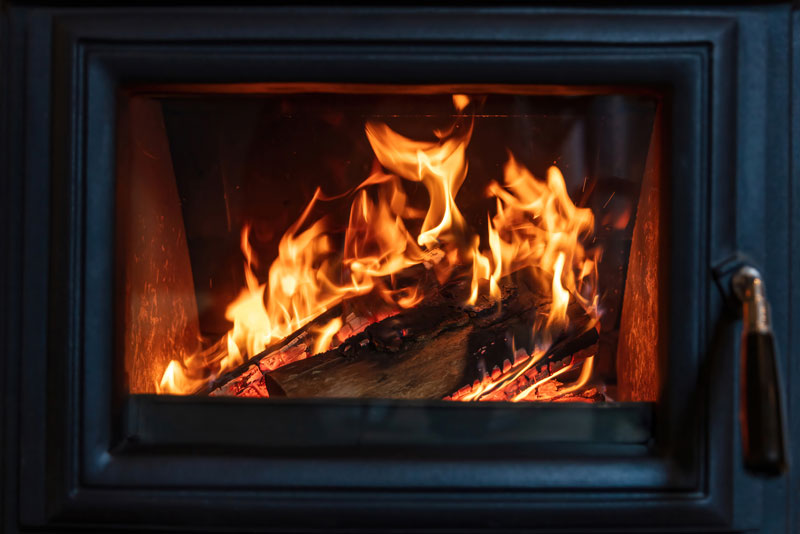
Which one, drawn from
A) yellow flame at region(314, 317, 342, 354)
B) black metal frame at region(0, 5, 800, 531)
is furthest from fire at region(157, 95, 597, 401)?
black metal frame at region(0, 5, 800, 531)

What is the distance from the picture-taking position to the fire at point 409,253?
0.85 metres

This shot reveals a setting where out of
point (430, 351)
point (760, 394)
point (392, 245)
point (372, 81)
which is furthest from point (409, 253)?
point (760, 394)

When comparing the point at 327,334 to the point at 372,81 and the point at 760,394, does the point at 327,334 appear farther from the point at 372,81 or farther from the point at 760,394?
the point at 760,394

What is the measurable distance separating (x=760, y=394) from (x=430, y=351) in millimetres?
408

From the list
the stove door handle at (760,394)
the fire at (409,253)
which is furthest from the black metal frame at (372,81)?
the fire at (409,253)

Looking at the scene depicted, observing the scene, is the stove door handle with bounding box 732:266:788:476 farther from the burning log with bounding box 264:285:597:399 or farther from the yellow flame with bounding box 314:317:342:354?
the yellow flame with bounding box 314:317:342:354

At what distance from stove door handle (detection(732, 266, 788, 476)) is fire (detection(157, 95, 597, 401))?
0.85ft

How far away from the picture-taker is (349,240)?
92cm

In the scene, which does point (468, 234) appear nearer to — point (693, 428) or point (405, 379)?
point (405, 379)

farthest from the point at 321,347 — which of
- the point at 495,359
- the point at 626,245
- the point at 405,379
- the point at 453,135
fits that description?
the point at 626,245

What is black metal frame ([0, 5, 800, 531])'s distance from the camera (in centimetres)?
67

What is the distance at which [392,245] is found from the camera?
2.99ft

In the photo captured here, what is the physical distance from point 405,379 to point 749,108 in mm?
539

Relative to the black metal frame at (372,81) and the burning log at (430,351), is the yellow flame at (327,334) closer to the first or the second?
the burning log at (430,351)
